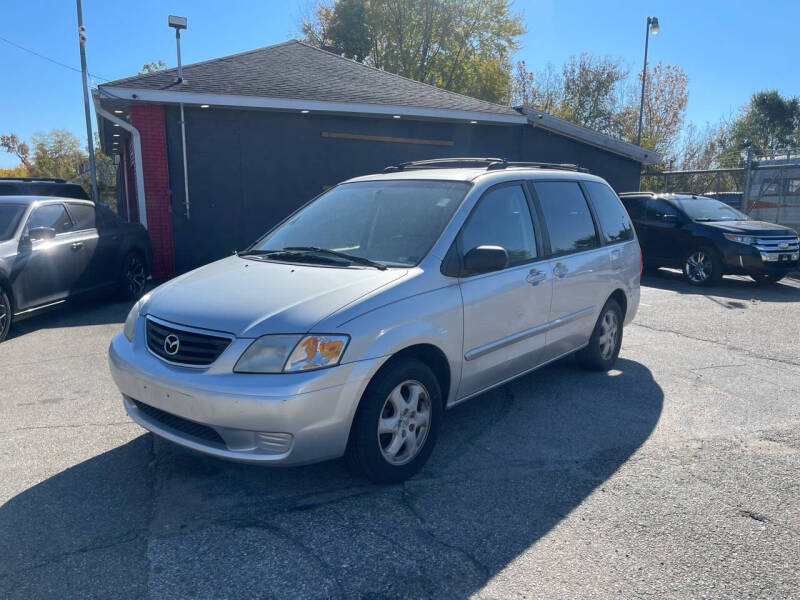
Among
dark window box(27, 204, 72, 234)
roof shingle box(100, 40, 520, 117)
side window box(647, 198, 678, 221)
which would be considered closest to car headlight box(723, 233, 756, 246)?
side window box(647, 198, 678, 221)

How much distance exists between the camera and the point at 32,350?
21.6 feet

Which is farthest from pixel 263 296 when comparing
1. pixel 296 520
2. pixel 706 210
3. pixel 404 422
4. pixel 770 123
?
pixel 770 123

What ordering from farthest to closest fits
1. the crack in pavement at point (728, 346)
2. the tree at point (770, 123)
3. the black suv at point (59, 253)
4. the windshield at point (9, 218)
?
1. the tree at point (770, 123)
2. the windshield at point (9, 218)
3. the black suv at point (59, 253)
4. the crack in pavement at point (728, 346)

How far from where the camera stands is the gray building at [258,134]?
1108 cm

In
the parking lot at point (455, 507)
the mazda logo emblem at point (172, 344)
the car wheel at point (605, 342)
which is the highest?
the mazda logo emblem at point (172, 344)

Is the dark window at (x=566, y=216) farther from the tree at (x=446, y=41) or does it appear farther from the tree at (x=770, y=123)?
the tree at (x=770, y=123)

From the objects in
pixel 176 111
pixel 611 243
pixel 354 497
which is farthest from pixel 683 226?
pixel 354 497

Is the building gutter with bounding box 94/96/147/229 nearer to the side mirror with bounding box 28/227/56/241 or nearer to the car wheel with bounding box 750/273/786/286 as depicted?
the side mirror with bounding box 28/227/56/241

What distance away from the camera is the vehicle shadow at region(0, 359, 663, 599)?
2.74 m

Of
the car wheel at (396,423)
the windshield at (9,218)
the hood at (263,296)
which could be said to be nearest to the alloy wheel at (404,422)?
the car wheel at (396,423)

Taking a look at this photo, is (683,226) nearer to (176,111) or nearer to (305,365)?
(176,111)

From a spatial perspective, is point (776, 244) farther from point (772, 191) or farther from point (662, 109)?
point (662, 109)

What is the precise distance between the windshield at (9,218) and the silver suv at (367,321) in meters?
4.27

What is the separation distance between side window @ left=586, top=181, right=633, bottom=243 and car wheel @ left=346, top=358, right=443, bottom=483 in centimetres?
280
